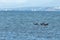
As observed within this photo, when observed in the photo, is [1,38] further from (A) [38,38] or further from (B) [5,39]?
(A) [38,38]

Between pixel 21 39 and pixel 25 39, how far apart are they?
61 cm

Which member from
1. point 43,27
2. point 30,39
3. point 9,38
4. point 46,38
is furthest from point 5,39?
point 43,27

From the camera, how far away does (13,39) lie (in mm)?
41438

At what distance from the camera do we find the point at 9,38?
41812 millimetres

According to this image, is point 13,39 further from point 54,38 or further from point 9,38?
point 54,38

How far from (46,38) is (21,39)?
3892 millimetres

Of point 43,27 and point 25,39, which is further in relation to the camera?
point 43,27

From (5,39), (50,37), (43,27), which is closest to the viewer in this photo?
(5,39)

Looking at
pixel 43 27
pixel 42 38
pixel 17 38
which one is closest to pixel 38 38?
pixel 42 38

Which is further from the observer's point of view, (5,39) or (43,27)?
(43,27)

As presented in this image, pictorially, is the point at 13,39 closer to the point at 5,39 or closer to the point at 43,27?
the point at 5,39

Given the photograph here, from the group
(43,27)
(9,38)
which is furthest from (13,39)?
(43,27)

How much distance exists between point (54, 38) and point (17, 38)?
5.67 m

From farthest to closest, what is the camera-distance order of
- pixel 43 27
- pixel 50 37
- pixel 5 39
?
1. pixel 43 27
2. pixel 50 37
3. pixel 5 39
